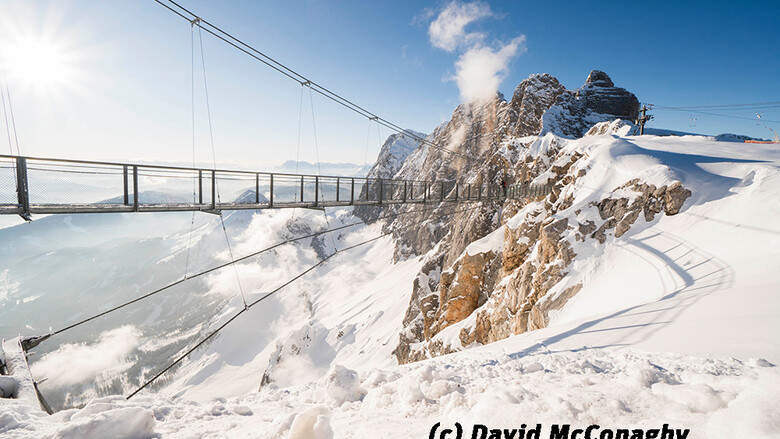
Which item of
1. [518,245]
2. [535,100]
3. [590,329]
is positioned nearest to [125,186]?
[590,329]

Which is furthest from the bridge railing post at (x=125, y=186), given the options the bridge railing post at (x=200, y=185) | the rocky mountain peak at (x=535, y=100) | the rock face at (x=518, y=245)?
the rocky mountain peak at (x=535, y=100)

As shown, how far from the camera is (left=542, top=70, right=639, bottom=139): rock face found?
5363cm

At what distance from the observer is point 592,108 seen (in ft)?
184

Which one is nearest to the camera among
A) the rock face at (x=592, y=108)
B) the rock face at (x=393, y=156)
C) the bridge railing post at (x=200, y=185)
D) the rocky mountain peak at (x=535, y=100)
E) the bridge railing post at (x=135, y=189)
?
the bridge railing post at (x=135, y=189)

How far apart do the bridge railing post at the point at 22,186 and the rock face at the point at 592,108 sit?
60.4 meters

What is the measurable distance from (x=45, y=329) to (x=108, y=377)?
105 meters

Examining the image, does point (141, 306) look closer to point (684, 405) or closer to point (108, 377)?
point (108, 377)

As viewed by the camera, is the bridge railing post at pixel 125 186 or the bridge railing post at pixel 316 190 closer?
the bridge railing post at pixel 125 186

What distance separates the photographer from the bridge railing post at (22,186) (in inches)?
228

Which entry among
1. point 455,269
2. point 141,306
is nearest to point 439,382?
point 455,269

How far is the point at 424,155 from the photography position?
468 feet

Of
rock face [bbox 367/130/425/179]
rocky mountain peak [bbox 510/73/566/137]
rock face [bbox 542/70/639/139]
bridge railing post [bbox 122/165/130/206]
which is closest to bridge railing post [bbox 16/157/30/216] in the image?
bridge railing post [bbox 122/165/130/206]

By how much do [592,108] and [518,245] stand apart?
51.7m

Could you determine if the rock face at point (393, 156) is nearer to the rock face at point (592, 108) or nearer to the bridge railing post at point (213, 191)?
the rock face at point (592, 108)
